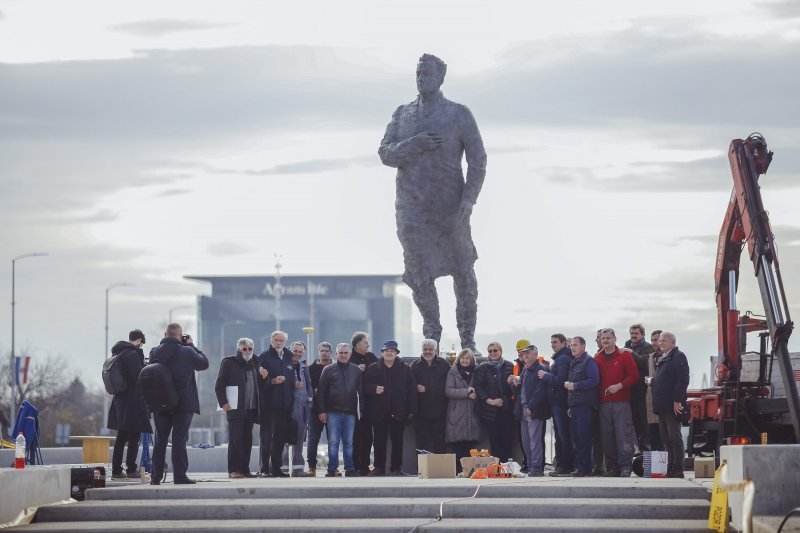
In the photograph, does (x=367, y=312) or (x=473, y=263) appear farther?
(x=367, y=312)

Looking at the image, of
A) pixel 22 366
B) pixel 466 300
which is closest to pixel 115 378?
pixel 466 300

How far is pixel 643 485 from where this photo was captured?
Result: 1758cm

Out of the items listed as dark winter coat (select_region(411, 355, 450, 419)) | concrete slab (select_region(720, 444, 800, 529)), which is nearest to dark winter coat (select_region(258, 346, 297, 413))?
dark winter coat (select_region(411, 355, 450, 419))

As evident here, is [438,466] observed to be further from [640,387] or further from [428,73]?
[428,73]

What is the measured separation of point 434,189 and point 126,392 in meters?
4.87

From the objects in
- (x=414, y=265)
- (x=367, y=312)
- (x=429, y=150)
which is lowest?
(x=414, y=265)

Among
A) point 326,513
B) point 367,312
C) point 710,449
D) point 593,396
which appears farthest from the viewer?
point 367,312

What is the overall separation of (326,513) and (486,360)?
5585 millimetres

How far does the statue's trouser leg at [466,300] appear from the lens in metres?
22.9

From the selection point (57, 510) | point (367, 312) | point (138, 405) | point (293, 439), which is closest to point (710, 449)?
point (293, 439)

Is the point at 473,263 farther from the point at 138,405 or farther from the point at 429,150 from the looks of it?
the point at 138,405

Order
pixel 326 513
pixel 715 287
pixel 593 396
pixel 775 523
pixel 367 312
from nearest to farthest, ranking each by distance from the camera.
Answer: pixel 775 523, pixel 326 513, pixel 593 396, pixel 715 287, pixel 367 312

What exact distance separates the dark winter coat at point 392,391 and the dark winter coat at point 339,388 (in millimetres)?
187

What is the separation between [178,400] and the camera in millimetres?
19203
